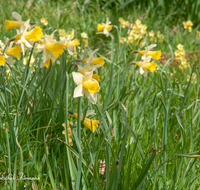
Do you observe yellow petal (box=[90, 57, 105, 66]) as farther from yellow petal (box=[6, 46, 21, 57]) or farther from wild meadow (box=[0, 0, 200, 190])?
yellow petal (box=[6, 46, 21, 57])

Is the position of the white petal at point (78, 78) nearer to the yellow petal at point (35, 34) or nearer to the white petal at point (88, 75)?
the white petal at point (88, 75)

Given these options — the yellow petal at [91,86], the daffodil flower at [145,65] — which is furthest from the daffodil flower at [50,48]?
the daffodil flower at [145,65]

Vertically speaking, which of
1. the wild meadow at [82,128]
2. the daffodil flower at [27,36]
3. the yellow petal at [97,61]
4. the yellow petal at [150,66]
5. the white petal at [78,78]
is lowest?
the wild meadow at [82,128]

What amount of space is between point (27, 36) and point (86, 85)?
1.41ft

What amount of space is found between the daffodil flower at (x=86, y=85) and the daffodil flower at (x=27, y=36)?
0.31m

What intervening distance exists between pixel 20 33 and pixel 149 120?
97 centimetres

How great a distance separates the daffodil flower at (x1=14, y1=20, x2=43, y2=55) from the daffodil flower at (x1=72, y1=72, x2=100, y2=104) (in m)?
0.31

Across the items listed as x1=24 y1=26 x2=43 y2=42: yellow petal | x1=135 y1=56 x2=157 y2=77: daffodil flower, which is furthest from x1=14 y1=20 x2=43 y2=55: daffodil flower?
x1=135 y1=56 x2=157 y2=77: daffodil flower

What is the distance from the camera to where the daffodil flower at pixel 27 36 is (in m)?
1.13

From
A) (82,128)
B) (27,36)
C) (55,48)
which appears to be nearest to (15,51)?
(27,36)

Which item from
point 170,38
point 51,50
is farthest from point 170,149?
point 170,38

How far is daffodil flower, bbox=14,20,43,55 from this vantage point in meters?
1.13

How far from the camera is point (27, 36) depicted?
45.7 inches

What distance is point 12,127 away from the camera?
4.00 feet
